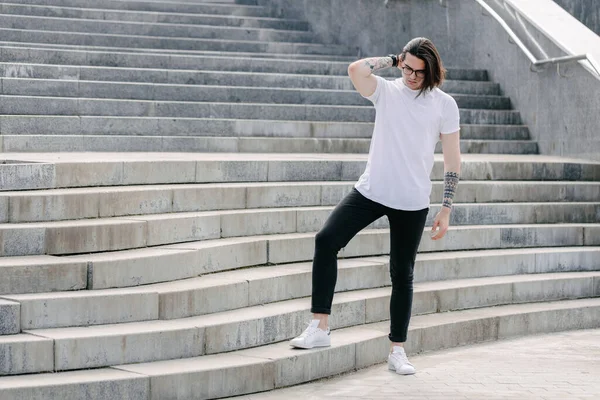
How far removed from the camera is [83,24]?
40.0 feet

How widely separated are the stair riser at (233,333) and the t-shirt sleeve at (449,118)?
54.8 inches

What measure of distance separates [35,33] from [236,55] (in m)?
2.19

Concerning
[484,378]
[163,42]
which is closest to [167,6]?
[163,42]

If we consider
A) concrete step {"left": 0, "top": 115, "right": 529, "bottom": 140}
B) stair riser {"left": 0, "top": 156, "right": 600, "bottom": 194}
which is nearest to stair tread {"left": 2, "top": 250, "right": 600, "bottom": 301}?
stair riser {"left": 0, "top": 156, "right": 600, "bottom": 194}

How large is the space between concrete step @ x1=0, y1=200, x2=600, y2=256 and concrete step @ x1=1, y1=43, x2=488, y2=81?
11.9 feet

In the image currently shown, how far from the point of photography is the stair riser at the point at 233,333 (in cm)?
537

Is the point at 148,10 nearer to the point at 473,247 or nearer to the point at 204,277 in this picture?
the point at 473,247

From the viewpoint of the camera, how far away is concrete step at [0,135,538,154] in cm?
873

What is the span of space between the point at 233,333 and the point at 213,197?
1.54 metres

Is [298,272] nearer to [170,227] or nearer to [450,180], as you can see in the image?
[170,227]

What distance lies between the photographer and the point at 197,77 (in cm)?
1095

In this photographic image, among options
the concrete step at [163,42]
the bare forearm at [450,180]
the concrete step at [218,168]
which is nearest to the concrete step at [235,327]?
the bare forearm at [450,180]

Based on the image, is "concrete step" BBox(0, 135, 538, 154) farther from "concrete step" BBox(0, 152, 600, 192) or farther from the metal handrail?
the metal handrail

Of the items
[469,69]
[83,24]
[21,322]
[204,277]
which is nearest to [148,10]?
[83,24]
